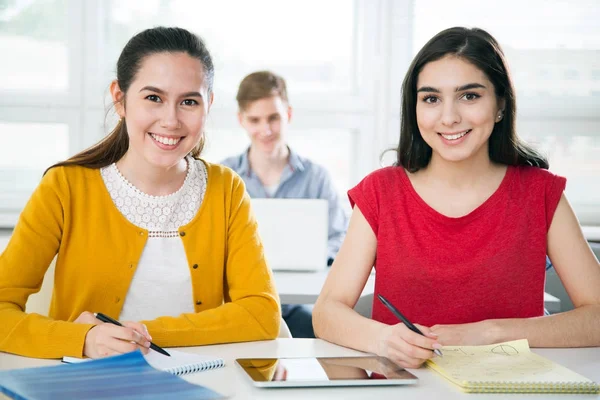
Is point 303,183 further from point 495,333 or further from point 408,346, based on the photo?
point 408,346

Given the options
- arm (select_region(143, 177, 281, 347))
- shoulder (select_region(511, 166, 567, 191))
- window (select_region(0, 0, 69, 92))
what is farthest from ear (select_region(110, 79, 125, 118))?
window (select_region(0, 0, 69, 92))

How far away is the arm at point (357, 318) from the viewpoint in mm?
1495

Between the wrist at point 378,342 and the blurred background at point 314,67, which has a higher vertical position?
the blurred background at point 314,67

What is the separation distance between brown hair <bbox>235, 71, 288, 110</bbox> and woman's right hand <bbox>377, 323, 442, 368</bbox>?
8.13 feet

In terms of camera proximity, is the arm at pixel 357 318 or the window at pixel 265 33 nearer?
the arm at pixel 357 318

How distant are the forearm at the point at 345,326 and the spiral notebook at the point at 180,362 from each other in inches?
12.4

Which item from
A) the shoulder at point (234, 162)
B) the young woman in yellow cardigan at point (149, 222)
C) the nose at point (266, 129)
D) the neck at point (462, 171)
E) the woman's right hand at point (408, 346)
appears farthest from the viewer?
the shoulder at point (234, 162)

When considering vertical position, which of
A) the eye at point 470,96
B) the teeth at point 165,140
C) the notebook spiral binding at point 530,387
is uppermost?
the eye at point 470,96

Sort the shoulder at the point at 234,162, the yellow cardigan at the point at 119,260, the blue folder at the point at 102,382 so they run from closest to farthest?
the blue folder at the point at 102,382 → the yellow cardigan at the point at 119,260 → the shoulder at the point at 234,162

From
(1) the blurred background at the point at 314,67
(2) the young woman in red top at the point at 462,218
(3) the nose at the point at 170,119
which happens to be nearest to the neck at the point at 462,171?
(2) the young woman in red top at the point at 462,218

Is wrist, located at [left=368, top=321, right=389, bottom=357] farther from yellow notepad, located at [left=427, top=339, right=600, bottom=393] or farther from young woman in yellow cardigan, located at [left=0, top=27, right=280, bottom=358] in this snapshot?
young woman in yellow cardigan, located at [left=0, top=27, right=280, bottom=358]

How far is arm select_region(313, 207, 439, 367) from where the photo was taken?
1.50m

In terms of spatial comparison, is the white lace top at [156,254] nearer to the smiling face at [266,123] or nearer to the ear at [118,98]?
the ear at [118,98]

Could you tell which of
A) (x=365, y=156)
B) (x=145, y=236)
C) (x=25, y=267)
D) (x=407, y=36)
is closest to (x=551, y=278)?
(x=365, y=156)
